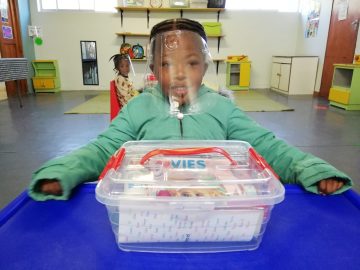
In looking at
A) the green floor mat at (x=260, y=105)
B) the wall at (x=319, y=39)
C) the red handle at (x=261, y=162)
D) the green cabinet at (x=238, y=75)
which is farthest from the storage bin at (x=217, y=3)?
the red handle at (x=261, y=162)

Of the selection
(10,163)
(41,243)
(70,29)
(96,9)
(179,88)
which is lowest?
(10,163)

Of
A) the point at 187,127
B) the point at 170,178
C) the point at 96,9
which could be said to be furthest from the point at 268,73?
the point at 170,178

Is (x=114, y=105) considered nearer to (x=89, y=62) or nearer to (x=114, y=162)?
(x=114, y=162)

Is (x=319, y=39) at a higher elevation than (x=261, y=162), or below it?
higher

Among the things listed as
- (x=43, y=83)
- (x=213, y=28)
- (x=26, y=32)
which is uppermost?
(x=213, y=28)

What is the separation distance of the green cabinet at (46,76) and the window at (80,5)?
3.35 feet

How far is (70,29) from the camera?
552cm

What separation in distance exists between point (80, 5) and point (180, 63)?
5.59 meters

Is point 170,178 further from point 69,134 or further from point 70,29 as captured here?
point 70,29

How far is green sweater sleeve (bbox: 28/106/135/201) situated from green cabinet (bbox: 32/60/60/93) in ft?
17.2

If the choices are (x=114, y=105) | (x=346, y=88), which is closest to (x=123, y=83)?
(x=114, y=105)

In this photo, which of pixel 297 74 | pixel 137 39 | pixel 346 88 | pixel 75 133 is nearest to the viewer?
pixel 75 133

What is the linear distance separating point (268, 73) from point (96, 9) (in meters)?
3.68

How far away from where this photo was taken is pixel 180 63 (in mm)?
747
